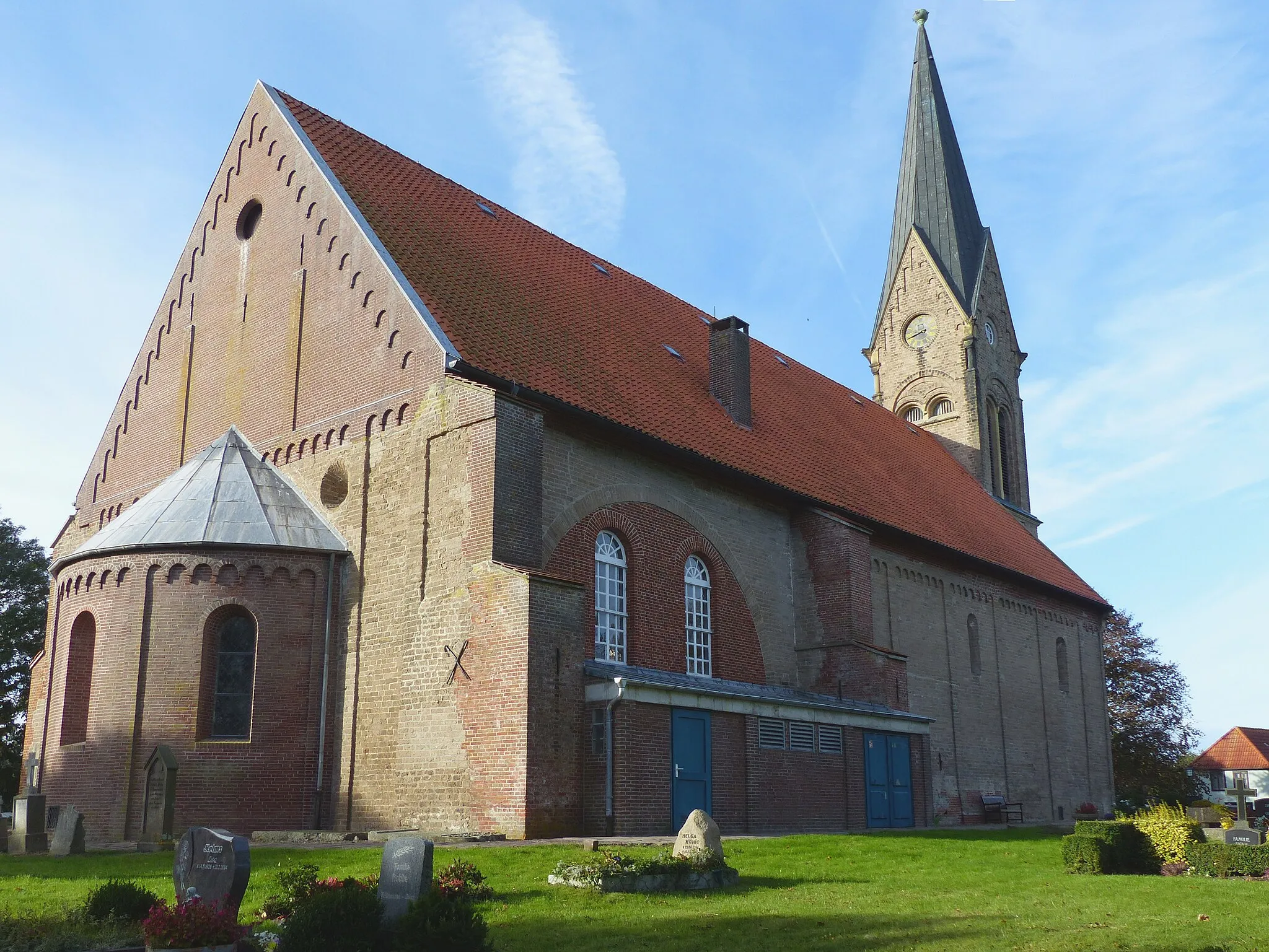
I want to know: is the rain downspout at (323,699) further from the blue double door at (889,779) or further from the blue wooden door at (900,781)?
the blue wooden door at (900,781)

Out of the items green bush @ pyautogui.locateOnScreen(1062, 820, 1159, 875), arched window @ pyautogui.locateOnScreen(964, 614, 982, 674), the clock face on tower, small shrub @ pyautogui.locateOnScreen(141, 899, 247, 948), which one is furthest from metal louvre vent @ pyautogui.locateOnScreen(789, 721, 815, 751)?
the clock face on tower

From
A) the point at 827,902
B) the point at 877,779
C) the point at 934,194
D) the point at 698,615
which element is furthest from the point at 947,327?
the point at 827,902

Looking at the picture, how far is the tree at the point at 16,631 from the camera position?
36.2m

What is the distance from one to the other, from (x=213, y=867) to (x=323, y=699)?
9.62 m

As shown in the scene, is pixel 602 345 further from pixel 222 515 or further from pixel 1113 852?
pixel 1113 852

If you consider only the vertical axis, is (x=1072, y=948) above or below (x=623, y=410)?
below

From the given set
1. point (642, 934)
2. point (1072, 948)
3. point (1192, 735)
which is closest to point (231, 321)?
point (642, 934)

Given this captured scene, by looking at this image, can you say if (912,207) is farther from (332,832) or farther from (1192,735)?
(332,832)

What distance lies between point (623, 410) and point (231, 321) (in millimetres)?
8209

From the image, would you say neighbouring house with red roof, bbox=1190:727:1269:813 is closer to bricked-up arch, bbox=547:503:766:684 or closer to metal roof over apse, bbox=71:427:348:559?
bricked-up arch, bbox=547:503:766:684

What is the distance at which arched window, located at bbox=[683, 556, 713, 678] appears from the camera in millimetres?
22359

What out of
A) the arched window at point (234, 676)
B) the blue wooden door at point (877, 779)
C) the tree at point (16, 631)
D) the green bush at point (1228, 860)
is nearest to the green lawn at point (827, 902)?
the green bush at point (1228, 860)

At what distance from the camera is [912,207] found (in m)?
44.1

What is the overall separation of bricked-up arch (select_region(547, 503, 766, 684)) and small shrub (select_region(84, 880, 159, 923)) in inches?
373
